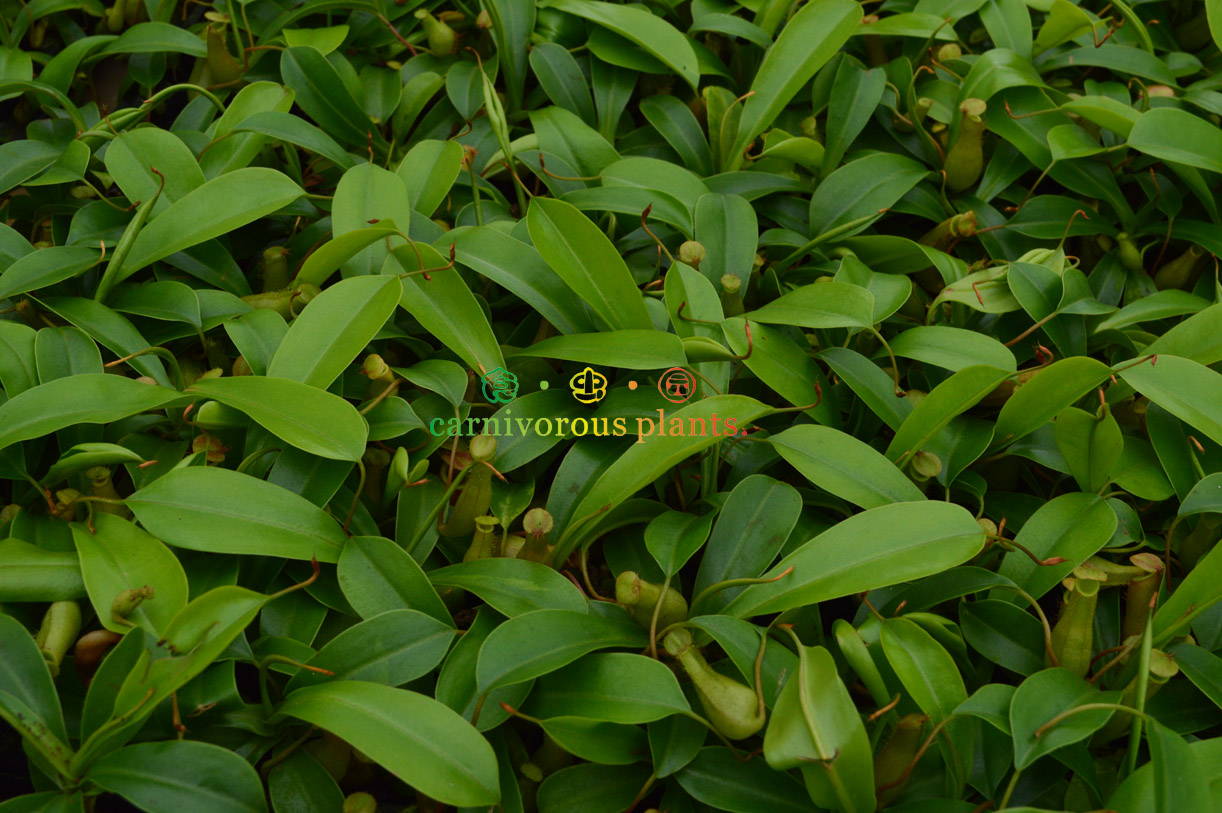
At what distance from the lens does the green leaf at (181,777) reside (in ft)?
2.07

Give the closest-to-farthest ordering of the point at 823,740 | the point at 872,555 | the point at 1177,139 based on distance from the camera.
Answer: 1. the point at 823,740
2. the point at 872,555
3. the point at 1177,139

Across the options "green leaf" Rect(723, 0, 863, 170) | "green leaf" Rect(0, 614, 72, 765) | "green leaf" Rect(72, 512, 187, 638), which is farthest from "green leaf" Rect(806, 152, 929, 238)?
"green leaf" Rect(0, 614, 72, 765)

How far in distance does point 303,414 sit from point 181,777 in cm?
31

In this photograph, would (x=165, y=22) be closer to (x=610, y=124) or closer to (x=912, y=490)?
(x=610, y=124)

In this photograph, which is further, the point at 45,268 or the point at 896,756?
the point at 45,268

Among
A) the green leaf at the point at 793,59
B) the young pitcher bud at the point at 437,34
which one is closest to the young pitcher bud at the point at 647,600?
the green leaf at the point at 793,59

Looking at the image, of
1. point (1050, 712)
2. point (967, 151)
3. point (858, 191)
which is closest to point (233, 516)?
point (1050, 712)

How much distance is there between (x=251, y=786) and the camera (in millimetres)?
644

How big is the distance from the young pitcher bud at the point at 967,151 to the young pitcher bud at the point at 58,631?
1.10m

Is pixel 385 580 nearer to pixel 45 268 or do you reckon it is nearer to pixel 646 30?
pixel 45 268

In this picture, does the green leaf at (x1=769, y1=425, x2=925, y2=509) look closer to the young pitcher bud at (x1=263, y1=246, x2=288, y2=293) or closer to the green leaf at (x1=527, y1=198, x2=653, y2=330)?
the green leaf at (x1=527, y1=198, x2=653, y2=330)

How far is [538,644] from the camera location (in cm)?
69

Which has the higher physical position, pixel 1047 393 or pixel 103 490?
pixel 1047 393

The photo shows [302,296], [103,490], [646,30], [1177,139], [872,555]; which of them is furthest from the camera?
[646,30]
